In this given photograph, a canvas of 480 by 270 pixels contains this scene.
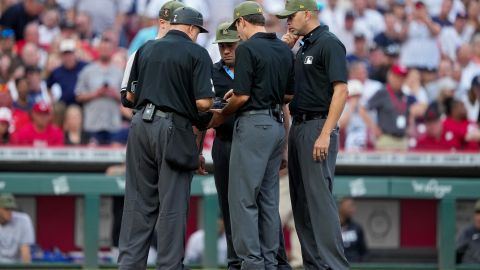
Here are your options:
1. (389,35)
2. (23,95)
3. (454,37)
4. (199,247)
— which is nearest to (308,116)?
(199,247)

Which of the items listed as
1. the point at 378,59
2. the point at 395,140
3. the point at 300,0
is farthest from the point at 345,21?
the point at 300,0

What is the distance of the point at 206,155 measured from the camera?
12617mm

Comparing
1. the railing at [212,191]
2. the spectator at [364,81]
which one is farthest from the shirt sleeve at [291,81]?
the spectator at [364,81]

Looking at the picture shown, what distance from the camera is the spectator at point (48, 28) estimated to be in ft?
53.7

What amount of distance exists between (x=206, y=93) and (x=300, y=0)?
41.6 inches

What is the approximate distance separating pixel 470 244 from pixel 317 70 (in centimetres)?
413

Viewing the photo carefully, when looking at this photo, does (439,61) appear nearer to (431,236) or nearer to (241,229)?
(431,236)

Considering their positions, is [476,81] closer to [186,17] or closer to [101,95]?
[101,95]

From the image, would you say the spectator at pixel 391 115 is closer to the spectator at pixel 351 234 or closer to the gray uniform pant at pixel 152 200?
the spectator at pixel 351 234

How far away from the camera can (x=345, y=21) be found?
1720 cm

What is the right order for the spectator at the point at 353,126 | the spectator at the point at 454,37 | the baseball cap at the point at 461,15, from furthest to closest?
the baseball cap at the point at 461,15 < the spectator at the point at 454,37 < the spectator at the point at 353,126

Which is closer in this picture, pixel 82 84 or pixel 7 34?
pixel 82 84

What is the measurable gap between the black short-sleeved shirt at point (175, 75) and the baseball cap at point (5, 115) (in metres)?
4.75

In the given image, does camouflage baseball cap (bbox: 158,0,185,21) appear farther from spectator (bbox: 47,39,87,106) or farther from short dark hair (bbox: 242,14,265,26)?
spectator (bbox: 47,39,87,106)
